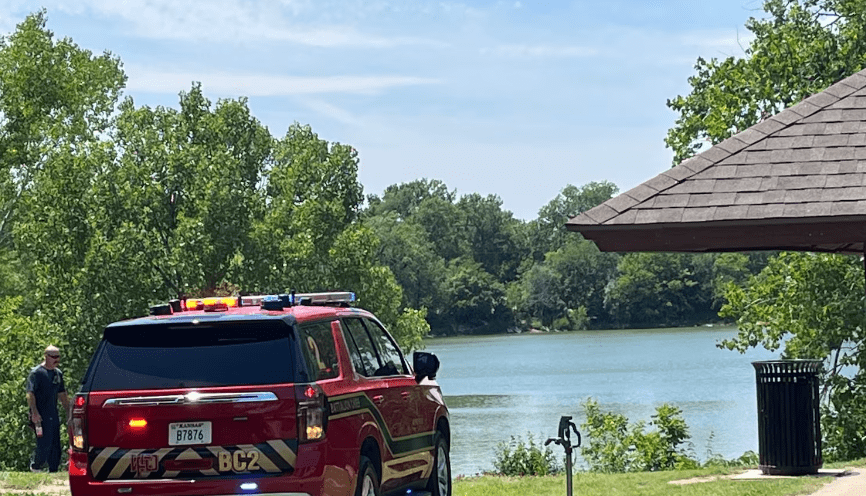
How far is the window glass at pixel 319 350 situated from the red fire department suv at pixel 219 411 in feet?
0.04

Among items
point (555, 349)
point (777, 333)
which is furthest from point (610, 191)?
point (777, 333)

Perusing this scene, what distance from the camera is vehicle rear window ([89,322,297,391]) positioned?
907cm

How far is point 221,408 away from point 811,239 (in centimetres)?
602

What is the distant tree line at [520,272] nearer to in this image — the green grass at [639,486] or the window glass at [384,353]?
the green grass at [639,486]

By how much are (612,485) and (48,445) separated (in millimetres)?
7825

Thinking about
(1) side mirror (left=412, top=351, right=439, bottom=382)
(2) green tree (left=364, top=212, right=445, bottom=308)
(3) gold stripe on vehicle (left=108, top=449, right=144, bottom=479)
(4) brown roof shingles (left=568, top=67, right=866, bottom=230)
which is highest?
(2) green tree (left=364, top=212, right=445, bottom=308)

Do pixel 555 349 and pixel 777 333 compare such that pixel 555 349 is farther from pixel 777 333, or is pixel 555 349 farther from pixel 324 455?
pixel 324 455

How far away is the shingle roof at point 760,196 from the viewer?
40.4 feet

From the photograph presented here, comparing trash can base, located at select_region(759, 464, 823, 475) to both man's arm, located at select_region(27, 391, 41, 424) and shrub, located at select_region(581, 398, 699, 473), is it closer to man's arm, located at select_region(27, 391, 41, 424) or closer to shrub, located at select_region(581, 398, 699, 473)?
shrub, located at select_region(581, 398, 699, 473)

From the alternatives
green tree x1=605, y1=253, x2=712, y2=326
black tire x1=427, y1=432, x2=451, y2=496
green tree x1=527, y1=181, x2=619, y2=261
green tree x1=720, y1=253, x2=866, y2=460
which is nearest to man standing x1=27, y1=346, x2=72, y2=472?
black tire x1=427, y1=432, x2=451, y2=496

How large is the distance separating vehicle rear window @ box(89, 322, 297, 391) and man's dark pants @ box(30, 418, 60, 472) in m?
9.30

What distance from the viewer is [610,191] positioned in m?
198

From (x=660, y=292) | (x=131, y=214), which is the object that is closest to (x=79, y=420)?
(x=131, y=214)

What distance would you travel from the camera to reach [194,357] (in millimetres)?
9148
